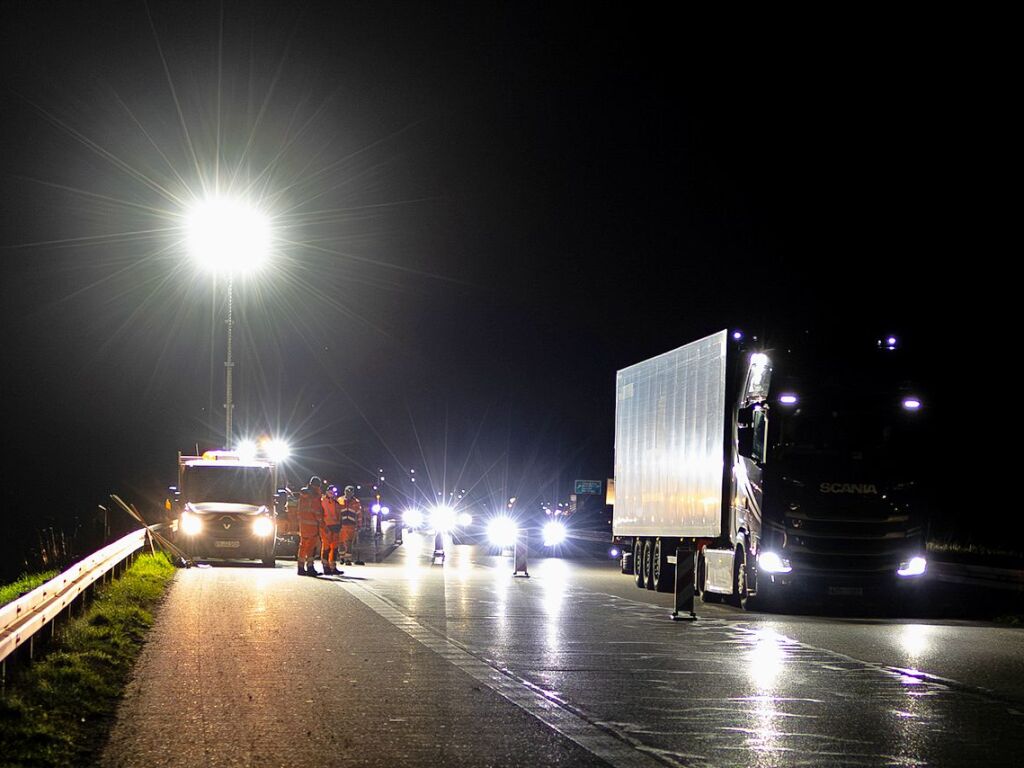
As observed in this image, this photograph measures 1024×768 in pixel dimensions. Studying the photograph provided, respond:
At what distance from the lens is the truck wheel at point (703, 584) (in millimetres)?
22625

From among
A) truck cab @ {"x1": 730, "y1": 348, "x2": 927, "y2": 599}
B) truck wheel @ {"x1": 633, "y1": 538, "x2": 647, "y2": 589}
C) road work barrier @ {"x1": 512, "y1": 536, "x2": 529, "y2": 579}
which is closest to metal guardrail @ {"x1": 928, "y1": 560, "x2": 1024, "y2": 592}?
truck cab @ {"x1": 730, "y1": 348, "x2": 927, "y2": 599}

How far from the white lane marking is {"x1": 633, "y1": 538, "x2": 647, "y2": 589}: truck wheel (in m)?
10.7

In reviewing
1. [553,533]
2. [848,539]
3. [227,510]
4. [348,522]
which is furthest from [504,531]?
[848,539]

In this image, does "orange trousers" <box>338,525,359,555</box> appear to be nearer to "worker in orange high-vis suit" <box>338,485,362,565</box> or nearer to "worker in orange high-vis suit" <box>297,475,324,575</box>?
"worker in orange high-vis suit" <box>338,485,362,565</box>

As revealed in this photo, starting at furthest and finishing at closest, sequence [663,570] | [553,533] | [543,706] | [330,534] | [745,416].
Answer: [553,533] → [330,534] → [663,570] → [745,416] → [543,706]

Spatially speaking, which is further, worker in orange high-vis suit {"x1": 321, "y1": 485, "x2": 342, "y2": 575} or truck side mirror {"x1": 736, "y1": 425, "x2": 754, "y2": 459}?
worker in orange high-vis suit {"x1": 321, "y1": 485, "x2": 342, "y2": 575}

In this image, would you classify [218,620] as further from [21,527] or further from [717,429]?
[21,527]

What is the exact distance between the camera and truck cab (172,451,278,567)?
100 ft

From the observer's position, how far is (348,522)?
1222 inches

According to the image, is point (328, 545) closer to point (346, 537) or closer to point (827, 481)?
point (346, 537)

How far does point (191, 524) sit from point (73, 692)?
21.5 meters

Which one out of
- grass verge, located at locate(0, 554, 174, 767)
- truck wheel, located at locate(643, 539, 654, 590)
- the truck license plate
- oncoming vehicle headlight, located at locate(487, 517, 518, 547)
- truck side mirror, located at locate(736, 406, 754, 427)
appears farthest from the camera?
oncoming vehicle headlight, located at locate(487, 517, 518, 547)

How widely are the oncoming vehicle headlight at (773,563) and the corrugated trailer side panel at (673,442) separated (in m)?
1.46

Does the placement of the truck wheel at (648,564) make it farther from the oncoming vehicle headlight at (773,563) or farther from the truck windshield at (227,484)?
the truck windshield at (227,484)
